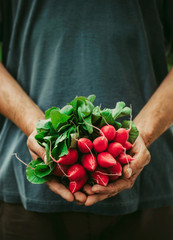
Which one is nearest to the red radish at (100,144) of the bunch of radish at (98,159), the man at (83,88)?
the bunch of radish at (98,159)

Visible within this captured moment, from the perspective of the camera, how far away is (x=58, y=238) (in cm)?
114

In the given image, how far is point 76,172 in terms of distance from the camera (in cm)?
89

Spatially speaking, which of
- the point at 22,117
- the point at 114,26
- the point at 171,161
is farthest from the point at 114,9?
the point at 171,161

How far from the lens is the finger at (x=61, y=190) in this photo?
0.89 m

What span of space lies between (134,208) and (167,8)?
2.85 feet

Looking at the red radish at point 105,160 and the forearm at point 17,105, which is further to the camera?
the forearm at point 17,105

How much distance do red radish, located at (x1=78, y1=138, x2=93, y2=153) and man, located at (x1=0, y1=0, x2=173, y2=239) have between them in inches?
10.7

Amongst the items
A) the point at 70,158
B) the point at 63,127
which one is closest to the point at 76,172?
the point at 70,158

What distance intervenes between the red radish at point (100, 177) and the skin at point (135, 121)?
0.06 feet

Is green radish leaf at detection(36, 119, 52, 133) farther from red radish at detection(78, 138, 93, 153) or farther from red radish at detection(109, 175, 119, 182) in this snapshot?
red radish at detection(109, 175, 119, 182)

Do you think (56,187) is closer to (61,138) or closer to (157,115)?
(61,138)

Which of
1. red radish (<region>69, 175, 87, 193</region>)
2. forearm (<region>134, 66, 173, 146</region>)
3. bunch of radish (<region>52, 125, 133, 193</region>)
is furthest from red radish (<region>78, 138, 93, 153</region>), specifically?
forearm (<region>134, 66, 173, 146</region>)

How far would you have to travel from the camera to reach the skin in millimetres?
901

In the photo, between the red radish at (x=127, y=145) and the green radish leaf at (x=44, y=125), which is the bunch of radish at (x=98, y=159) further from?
the green radish leaf at (x=44, y=125)
